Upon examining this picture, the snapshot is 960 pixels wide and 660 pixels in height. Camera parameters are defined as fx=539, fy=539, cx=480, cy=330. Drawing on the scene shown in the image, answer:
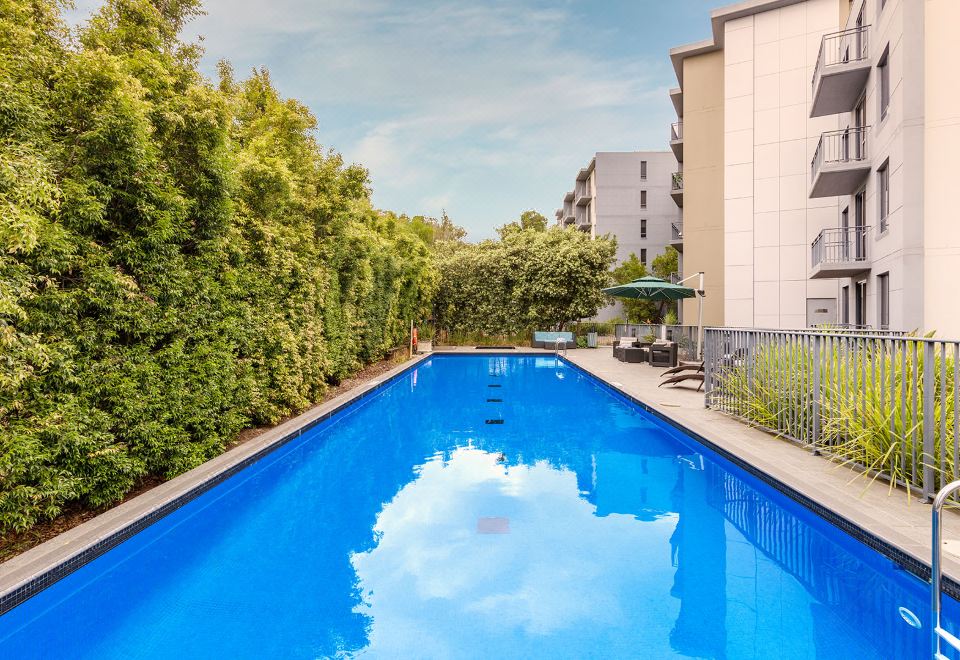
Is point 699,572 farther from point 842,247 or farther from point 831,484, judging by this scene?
point 842,247

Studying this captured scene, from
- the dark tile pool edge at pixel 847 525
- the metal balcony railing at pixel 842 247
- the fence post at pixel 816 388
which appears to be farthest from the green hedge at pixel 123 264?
the metal balcony railing at pixel 842 247

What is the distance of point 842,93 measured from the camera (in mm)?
14594

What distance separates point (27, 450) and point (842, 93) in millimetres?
18359

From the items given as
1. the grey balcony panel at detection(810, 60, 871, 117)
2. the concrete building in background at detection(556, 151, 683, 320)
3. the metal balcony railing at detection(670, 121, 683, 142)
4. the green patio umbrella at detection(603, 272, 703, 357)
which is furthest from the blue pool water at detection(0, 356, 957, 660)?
the concrete building in background at detection(556, 151, 683, 320)

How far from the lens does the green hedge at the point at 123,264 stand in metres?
3.39

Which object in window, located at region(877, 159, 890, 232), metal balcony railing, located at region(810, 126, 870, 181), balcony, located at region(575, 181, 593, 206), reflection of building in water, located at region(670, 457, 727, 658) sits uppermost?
balcony, located at region(575, 181, 593, 206)

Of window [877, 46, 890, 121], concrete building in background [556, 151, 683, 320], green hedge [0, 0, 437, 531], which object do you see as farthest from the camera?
concrete building in background [556, 151, 683, 320]

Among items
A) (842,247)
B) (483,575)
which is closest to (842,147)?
(842,247)

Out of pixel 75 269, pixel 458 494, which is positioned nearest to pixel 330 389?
pixel 458 494

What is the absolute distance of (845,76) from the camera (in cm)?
1371

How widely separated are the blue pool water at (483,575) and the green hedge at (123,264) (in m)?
0.74

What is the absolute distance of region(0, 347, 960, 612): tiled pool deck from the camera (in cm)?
323

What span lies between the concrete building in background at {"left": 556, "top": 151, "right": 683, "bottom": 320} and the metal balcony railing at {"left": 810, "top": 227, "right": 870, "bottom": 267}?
2246cm

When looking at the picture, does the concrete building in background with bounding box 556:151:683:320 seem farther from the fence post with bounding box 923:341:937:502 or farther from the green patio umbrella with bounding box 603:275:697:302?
the fence post with bounding box 923:341:937:502
